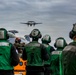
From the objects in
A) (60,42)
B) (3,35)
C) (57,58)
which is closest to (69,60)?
(3,35)

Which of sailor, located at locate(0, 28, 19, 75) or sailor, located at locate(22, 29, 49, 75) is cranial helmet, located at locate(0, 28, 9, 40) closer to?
sailor, located at locate(0, 28, 19, 75)

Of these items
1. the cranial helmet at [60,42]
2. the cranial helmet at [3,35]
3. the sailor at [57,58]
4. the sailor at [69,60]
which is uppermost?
the sailor at [69,60]

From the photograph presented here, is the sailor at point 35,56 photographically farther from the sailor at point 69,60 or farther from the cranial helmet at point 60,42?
the sailor at point 69,60

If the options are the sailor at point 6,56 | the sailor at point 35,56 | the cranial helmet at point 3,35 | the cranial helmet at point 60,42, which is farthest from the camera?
the cranial helmet at point 60,42

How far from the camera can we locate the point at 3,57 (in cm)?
1086

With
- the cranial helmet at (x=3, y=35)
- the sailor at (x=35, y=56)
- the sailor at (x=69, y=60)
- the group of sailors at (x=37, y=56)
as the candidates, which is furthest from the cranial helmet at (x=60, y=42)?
the sailor at (x=69, y=60)

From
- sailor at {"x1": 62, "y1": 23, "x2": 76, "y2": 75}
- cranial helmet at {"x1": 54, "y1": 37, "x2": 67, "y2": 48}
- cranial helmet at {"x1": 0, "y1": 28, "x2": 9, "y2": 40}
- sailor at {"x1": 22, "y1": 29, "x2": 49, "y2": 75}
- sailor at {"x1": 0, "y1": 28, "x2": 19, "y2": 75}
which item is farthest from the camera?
cranial helmet at {"x1": 54, "y1": 37, "x2": 67, "y2": 48}

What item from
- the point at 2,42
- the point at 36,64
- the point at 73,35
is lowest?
the point at 36,64

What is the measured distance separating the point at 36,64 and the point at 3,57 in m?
3.01

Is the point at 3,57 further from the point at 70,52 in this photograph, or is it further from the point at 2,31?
the point at 70,52

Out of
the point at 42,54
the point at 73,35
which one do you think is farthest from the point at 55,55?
the point at 73,35

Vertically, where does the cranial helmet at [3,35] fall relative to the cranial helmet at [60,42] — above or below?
above

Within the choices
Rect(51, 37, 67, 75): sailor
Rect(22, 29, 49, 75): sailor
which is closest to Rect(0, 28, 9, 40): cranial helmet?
Rect(22, 29, 49, 75): sailor

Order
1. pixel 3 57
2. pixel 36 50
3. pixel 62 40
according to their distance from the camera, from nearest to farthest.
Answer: pixel 3 57, pixel 36 50, pixel 62 40
